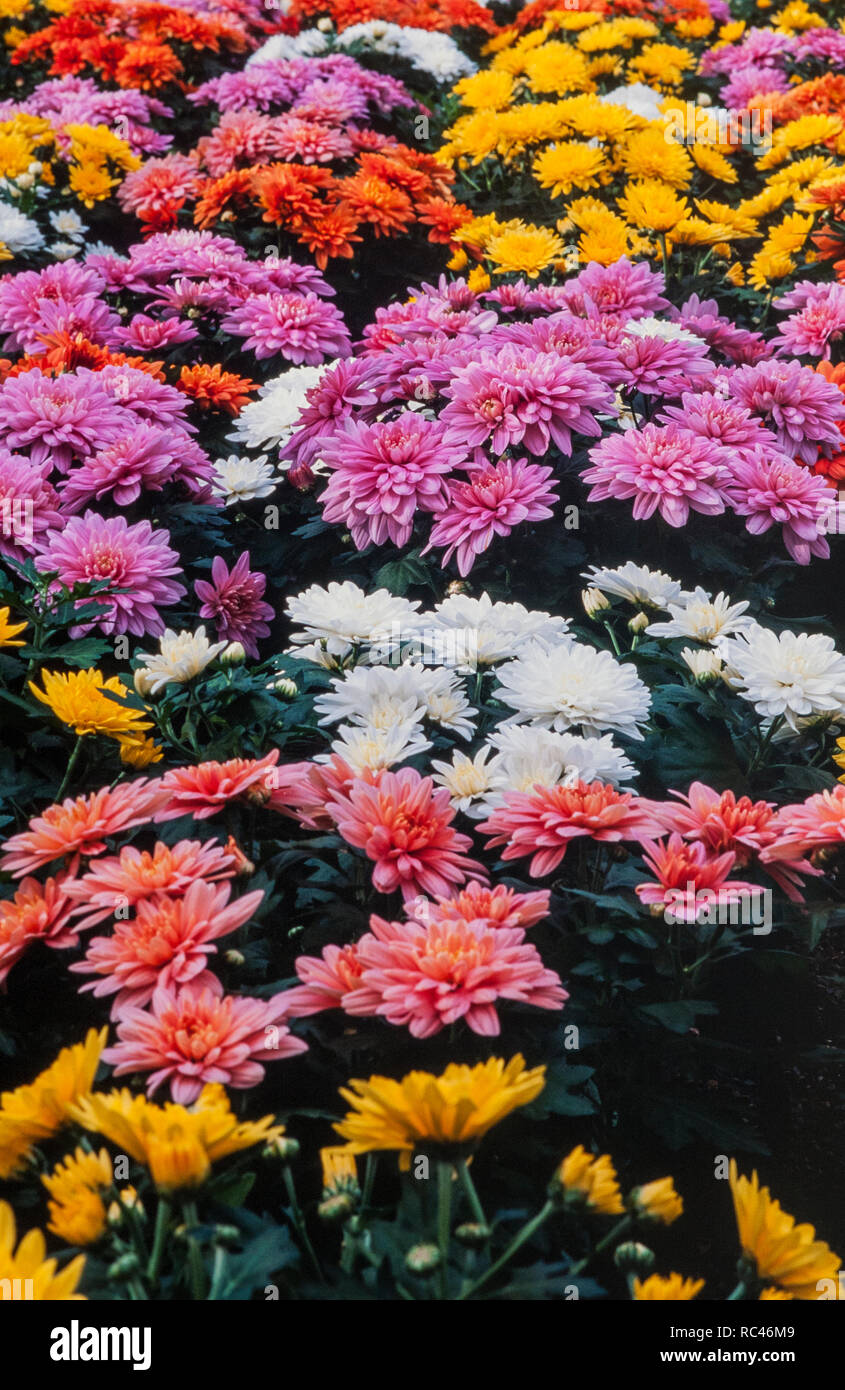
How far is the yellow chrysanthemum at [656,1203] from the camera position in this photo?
1057 mm

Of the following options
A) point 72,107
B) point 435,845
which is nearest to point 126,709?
point 435,845

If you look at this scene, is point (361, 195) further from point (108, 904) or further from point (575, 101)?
point (108, 904)

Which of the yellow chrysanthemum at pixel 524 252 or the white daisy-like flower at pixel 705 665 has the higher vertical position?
the yellow chrysanthemum at pixel 524 252

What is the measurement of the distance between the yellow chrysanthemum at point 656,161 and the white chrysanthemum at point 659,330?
3.74 ft

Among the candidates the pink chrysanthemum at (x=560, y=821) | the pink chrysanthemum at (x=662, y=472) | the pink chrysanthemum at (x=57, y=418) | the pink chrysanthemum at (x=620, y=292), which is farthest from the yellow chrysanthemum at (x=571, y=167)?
the pink chrysanthemum at (x=560, y=821)

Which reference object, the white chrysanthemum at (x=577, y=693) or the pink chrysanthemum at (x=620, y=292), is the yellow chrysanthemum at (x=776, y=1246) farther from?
the pink chrysanthemum at (x=620, y=292)

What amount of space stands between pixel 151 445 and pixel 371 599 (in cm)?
63

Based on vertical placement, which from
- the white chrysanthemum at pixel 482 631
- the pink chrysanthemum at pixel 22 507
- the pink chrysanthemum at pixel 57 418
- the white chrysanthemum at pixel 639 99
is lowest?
the white chrysanthemum at pixel 482 631

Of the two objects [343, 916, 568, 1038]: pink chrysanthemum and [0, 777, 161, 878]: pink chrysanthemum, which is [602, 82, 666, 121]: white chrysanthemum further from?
[343, 916, 568, 1038]: pink chrysanthemum

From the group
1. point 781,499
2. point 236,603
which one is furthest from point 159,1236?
point 781,499

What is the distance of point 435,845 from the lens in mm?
1372

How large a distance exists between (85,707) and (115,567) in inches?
20.0

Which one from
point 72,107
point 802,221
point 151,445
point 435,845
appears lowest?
point 435,845
